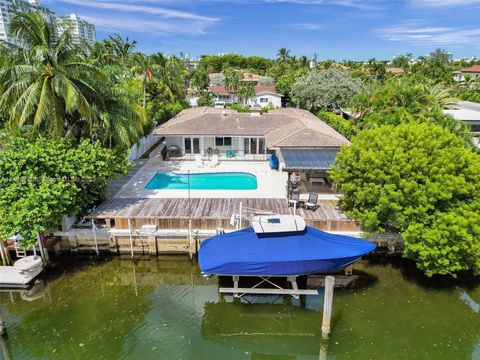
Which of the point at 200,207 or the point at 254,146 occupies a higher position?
the point at 254,146

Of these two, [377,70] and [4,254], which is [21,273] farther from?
[377,70]

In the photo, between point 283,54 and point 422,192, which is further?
point 283,54

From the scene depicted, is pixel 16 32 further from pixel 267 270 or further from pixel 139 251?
pixel 267 270

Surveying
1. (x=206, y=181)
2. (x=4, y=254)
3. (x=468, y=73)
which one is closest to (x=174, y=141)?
(x=206, y=181)

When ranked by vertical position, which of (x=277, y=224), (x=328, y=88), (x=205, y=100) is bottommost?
(x=277, y=224)

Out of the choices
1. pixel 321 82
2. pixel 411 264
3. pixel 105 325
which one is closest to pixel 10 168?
pixel 105 325

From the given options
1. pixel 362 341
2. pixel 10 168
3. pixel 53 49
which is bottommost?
pixel 362 341

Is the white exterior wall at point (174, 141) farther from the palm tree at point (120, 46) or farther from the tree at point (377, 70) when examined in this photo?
the tree at point (377, 70)
